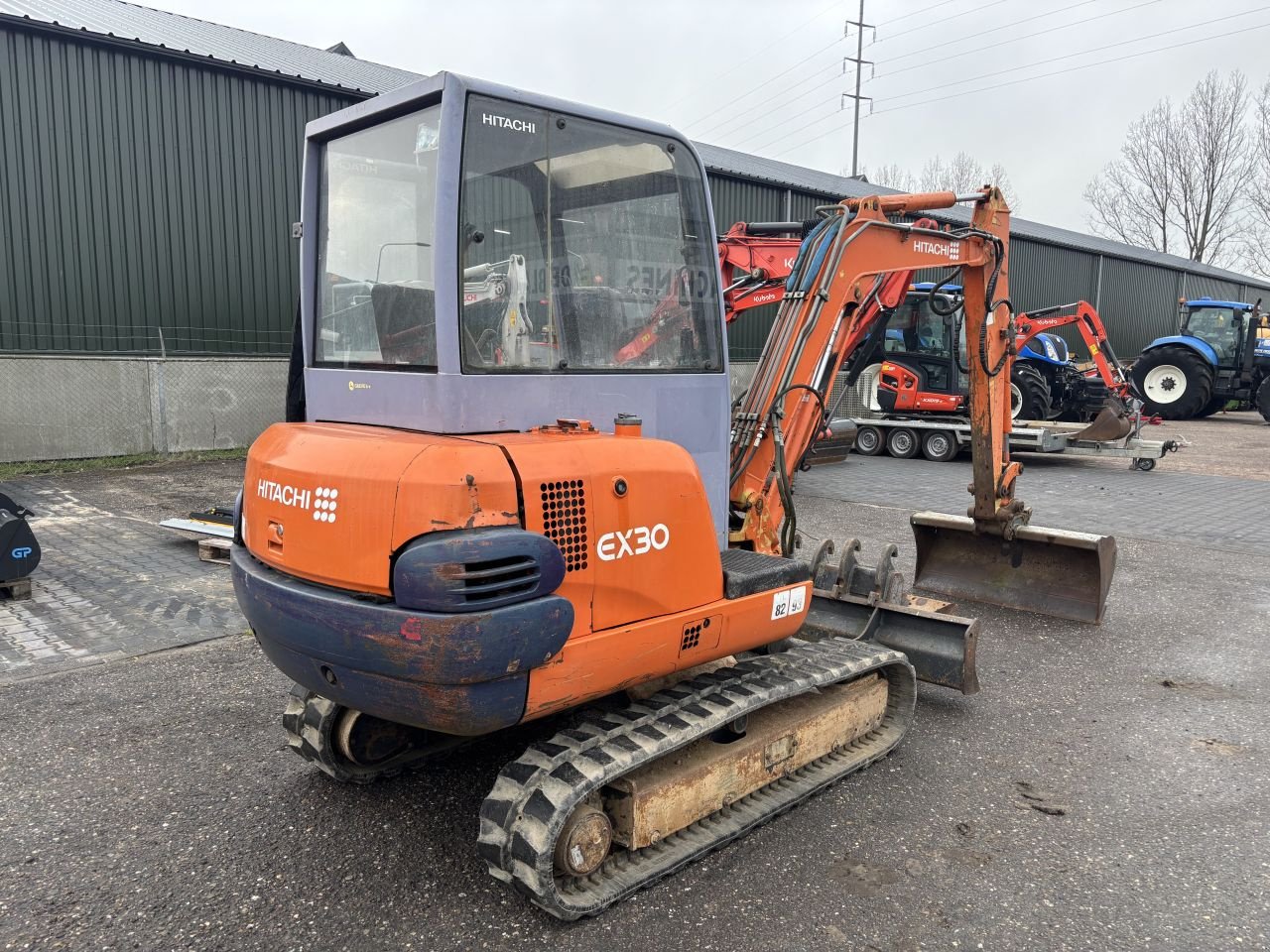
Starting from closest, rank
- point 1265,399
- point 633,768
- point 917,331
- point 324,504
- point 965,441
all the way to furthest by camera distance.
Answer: point 324,504, point 633,768, point 965,441, point 917,331, point 1265,399

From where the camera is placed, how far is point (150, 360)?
42.7 ft

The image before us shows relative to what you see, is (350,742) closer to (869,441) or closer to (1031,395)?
(869,441)

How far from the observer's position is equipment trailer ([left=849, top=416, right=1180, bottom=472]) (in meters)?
14.5

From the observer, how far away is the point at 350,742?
3.88 metres

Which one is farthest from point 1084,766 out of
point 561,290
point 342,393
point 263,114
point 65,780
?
point 263,114

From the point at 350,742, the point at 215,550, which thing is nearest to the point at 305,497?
the point at 350,742

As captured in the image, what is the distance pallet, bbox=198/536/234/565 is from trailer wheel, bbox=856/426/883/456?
11.7m

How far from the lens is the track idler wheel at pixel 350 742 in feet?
12.7

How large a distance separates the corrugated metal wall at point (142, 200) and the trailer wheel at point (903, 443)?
10296 millimetres

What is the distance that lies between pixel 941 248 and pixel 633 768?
3985 mm

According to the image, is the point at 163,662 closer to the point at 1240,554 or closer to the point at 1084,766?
the point at 1084,766

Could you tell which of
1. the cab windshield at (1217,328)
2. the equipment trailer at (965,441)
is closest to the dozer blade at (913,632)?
the equipment trailer at (965,441)

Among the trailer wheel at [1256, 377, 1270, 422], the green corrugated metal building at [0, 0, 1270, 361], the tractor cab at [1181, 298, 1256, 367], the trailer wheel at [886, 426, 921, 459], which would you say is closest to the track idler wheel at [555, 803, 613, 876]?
the green corrugated metal building at [0, 0, 1270, 361]

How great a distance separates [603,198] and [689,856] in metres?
2.48
